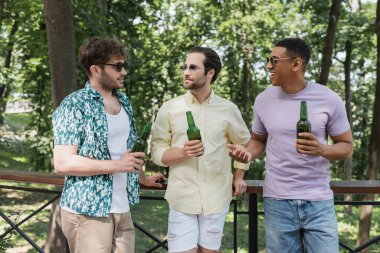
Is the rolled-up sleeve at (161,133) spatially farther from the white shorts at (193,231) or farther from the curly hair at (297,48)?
the curly hair at (297,48)

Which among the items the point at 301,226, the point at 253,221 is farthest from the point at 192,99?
the point at 253,221

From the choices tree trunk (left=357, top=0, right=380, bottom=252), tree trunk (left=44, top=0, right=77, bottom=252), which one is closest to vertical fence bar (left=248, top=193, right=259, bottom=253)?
tree trunk (left=44, top=0, right=77, bottom=252)

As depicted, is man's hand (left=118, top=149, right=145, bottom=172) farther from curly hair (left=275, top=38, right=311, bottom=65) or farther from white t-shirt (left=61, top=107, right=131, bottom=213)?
curly hair (left=275, top=38, right=311, bottom=65)

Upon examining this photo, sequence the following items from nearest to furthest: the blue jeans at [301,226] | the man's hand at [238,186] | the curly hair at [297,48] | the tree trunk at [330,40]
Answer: the blue jeans at [301,226] < the curly hair at [297,48] < the man's hand at [238,186] < the tree trunk at [330,40]

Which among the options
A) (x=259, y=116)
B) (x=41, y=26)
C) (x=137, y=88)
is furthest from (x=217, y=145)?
(x=137, y=88)

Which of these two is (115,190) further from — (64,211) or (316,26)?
(316,26)

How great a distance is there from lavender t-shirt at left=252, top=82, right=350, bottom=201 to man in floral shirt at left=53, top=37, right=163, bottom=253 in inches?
30.6

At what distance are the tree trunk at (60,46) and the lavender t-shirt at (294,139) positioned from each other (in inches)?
121

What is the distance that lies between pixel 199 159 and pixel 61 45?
9.59 feet

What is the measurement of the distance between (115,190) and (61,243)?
11.2 ft

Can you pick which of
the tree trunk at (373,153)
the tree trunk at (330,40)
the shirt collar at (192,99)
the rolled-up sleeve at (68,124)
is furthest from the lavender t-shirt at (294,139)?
the tree trunk at (330,40)

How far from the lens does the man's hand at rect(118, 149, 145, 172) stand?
7.51 feet

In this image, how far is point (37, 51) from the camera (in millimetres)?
7883

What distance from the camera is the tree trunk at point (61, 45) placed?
4.85m
